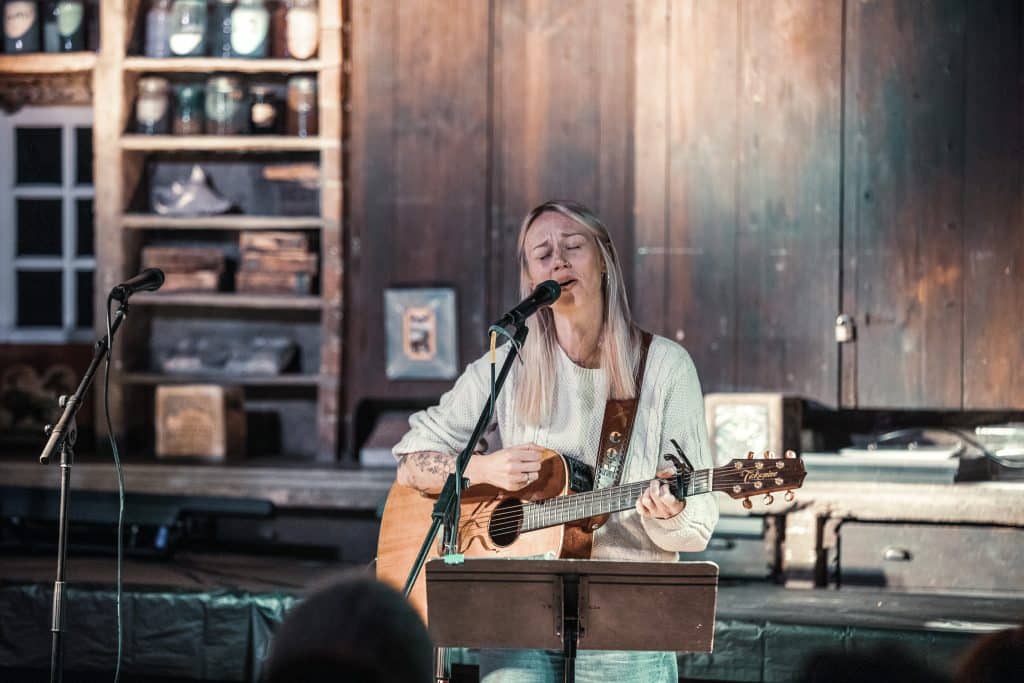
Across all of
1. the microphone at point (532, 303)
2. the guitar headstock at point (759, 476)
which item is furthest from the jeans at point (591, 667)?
the microphone at point (532, 303)

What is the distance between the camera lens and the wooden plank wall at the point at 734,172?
4.07 metres

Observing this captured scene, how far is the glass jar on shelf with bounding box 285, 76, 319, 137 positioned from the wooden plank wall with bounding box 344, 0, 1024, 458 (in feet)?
0.61

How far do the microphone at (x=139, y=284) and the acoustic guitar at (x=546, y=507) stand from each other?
79cm

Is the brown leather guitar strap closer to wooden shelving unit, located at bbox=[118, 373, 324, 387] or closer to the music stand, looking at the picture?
the music stand

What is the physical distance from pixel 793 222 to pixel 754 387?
0.60m

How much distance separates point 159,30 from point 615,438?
3.19 meters

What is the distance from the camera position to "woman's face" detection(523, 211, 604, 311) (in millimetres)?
2566

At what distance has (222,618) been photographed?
384cm

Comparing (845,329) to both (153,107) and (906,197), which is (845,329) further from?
(153,107)

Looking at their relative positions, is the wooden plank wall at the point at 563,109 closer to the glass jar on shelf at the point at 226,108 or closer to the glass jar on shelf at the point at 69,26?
the glass jar on shelf at the point at 226,108

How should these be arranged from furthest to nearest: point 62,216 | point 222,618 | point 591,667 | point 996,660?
point 62,216
point 222,618
point 591,667
point 996,660

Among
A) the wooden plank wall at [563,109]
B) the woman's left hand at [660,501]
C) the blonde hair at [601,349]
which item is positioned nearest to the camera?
the woman's left hand at [660,501]

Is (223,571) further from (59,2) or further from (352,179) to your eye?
(59,2)

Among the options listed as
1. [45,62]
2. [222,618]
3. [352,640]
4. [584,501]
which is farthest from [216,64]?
[352,640]
